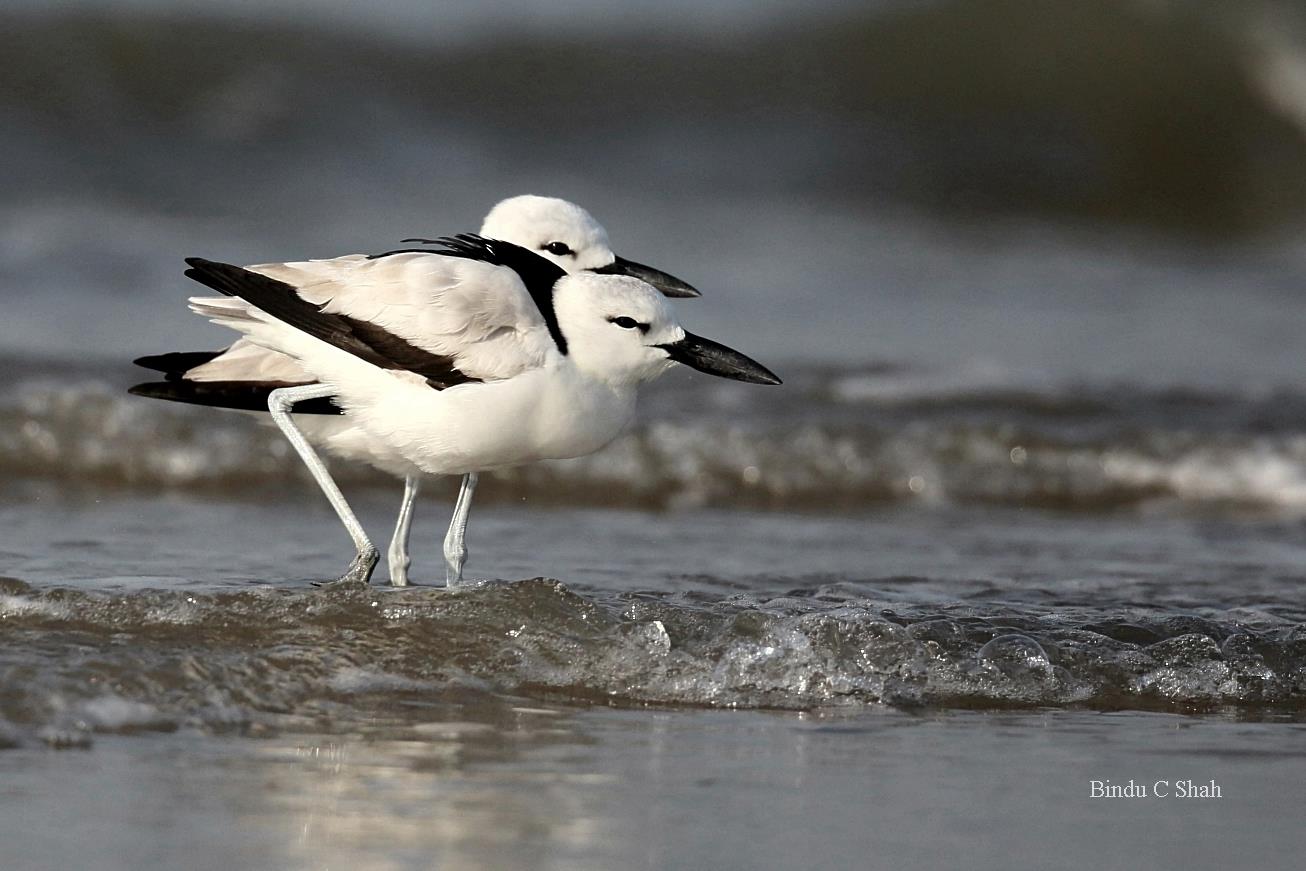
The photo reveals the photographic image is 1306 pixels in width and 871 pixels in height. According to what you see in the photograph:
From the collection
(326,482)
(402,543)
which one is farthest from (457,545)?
(326,482)

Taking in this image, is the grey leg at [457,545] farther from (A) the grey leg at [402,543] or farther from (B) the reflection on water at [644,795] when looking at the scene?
(B) the reflection on water at [644,795]

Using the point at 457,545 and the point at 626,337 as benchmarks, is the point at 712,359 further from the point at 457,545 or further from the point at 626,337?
the point at 457,545

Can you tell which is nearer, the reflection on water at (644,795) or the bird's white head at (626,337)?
the reflection on water at (644,795)

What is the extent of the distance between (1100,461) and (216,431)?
421 cm

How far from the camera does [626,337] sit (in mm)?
5465

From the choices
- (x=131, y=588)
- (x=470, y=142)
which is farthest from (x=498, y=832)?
(x=470, y=142)

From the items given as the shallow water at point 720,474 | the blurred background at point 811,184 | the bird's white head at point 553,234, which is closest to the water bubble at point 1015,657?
the shallow water at point 720,474

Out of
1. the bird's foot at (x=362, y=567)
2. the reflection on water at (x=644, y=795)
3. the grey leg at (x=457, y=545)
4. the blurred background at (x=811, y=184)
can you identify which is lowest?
the reflection on water at (x=644, y=795)

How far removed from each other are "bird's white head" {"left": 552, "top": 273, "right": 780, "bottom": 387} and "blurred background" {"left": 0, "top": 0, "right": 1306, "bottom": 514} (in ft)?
10.2

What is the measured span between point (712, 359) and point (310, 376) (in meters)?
1.22

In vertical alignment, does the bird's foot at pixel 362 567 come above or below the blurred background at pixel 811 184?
below

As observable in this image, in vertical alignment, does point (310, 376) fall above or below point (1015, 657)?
above

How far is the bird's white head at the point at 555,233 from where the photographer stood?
20.8 ft

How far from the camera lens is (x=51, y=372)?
920 centimetres
